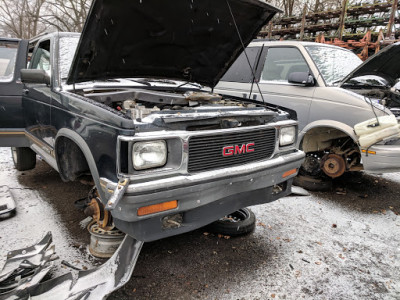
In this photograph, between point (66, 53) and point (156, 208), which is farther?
point (66, 53)

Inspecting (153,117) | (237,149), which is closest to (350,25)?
(237,149)

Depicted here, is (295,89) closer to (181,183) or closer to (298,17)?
(181,183)

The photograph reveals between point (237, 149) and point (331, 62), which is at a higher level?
point (331, 62)

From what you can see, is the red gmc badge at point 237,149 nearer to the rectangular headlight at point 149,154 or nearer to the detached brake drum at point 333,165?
the rectangular headlight at point 149,154

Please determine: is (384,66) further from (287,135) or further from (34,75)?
(34,75)

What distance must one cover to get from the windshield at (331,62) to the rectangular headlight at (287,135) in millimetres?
1882

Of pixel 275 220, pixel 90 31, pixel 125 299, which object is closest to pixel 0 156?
pixel 90 31

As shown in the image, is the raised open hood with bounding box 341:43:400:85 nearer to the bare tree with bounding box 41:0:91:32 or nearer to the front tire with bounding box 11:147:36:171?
the front tire with bounding box 11:147:36:171

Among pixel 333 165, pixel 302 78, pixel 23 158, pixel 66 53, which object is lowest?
pixel 23 158

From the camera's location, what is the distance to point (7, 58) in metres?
4.33

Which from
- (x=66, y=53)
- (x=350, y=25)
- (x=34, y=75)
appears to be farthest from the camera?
(x=350, y=25)

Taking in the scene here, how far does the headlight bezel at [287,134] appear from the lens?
2.77 meters

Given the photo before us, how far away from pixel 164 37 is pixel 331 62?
2.92 meters

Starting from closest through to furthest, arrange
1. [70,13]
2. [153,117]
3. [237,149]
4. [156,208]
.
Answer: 1. [156,208]
2. [153,117]
3. [237,149]
4. [70,13]
